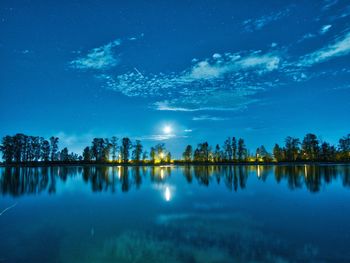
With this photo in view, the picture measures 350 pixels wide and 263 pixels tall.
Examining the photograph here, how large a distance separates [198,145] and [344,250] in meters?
120

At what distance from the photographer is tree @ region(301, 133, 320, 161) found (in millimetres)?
118750

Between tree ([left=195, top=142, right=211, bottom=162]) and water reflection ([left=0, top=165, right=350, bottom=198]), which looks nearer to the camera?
water reflection ([left=0, top=165, right=350, bottom=198])

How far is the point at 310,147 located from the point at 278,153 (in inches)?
555

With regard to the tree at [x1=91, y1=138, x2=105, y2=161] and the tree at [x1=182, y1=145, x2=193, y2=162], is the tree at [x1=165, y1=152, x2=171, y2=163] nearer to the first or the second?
the tree at [x1=182, y1=145, x2=193, y2=162]

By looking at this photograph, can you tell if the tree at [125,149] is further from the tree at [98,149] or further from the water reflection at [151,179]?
the water reflection at [151,179]

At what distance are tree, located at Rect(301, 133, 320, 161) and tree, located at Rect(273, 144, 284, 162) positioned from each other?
31.1 ft

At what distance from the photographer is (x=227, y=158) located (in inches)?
5054

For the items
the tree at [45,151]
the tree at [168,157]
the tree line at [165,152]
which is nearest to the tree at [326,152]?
the tree line at [165,152]

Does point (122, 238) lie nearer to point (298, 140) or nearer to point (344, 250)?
point (344, 250)

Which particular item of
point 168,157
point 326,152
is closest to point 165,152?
point 168,157

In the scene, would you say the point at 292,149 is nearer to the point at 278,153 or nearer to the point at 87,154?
the point at 278,153

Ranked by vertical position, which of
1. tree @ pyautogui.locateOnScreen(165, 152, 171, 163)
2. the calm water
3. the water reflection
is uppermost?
tree @ pyautogui.locateOnScreen(165, 152, 171, 163)

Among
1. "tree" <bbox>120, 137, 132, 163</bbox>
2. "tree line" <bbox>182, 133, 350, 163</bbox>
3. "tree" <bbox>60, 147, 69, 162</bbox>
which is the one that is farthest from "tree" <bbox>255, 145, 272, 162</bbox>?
"tree" <bbox>60, 147, 69, 162</bbox>

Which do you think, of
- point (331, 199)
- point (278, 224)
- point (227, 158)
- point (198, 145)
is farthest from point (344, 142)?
point (278, 224)
